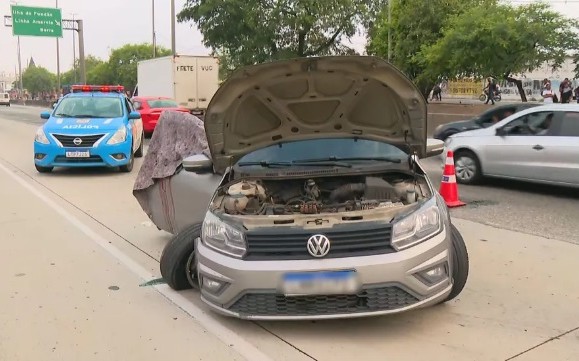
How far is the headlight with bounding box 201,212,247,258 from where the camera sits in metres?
3.83

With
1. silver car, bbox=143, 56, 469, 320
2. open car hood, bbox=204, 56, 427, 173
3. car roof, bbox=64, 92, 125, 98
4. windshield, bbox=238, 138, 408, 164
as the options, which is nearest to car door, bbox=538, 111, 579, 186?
silver car, bbox=143, 56, 469, 320

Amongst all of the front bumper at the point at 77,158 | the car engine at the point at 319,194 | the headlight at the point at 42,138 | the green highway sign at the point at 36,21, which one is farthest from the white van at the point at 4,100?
the car engine at the point at 319,194

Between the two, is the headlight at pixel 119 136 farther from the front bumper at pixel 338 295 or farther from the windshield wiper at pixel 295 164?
the front bumper at pixel 338 295

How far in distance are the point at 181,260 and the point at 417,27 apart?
22579 mm

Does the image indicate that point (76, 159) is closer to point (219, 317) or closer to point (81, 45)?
point (219, 317)

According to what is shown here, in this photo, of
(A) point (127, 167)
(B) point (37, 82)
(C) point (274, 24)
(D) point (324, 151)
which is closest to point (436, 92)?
(C) point (274, 24)

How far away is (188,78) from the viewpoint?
2597 cm

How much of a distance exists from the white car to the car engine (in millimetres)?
4625

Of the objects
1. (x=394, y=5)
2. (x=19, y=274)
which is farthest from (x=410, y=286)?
(x=394, y=5)

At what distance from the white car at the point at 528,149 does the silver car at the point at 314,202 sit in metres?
4.37

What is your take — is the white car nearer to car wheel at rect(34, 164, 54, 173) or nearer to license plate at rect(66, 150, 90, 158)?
license plate at rect(66, 150, 90, 158)

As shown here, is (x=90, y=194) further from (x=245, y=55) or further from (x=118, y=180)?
(x=245, y=55)

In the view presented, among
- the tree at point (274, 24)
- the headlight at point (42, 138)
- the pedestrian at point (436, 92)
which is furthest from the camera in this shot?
the pedestrian at point (436, 92)

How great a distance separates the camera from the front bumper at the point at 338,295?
362 centimetres
